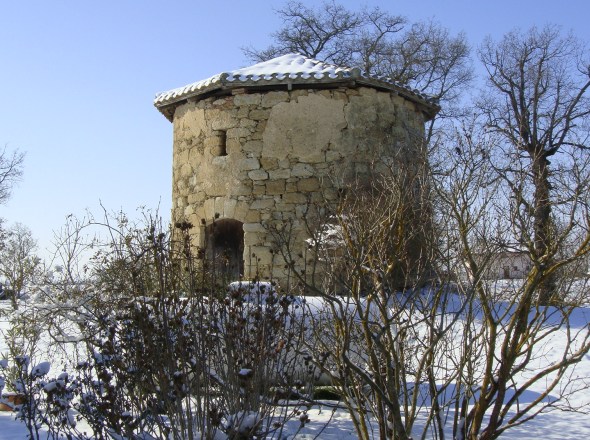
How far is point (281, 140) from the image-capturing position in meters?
9.05

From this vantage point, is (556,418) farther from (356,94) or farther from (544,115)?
(544,115)

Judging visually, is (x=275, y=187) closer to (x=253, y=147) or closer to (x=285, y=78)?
(x=253, y=147)

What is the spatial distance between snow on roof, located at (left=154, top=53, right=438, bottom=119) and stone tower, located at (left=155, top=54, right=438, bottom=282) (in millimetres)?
13

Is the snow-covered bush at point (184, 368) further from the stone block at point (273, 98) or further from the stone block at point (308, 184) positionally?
the stone block at point (273, 98)

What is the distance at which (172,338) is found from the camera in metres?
3.67

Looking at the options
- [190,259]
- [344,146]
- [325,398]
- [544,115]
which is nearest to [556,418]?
[325,398]

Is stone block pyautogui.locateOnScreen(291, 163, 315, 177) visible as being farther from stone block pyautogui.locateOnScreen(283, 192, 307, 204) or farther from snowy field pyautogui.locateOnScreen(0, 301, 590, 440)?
snowy field pyautogui.locateOnScreen(0, 301, 590, 440)

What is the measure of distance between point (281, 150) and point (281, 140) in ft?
0.42

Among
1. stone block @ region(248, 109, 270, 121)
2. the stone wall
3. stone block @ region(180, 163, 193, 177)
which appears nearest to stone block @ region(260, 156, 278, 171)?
the stone wall

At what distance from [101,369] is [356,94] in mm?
6321

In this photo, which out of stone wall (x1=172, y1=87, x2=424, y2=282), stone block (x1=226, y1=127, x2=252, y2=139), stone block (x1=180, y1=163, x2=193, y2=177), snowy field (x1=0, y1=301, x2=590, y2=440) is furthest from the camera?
stone block (x1=180, y1=163, x2=193, y2=177)

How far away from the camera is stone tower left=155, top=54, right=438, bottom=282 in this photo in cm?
892

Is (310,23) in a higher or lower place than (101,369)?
higher

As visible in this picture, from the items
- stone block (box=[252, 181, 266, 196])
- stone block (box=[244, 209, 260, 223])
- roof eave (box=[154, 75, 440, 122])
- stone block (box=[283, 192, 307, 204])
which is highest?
roof eave (box=[154, 75, 440, 122])
